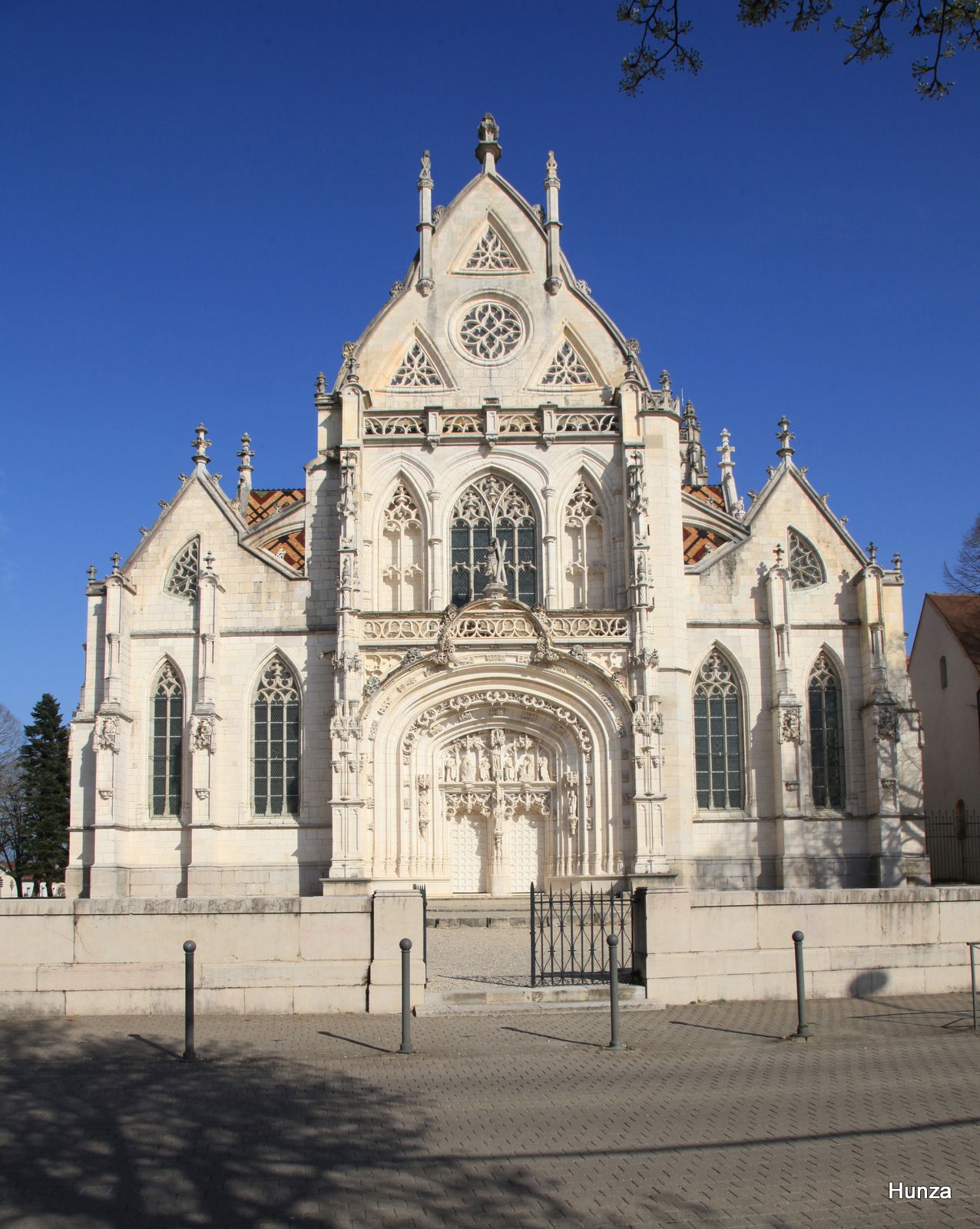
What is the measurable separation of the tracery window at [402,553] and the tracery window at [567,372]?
4.72 meters

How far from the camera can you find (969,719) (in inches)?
1457

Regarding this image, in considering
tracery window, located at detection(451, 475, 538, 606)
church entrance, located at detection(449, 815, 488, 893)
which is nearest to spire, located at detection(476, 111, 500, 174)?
tracery window, located at detection(451, 475, 538, 606)

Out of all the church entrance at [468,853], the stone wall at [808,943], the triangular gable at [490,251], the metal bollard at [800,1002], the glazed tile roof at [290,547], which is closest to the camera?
the metal bollard at [800,1002]

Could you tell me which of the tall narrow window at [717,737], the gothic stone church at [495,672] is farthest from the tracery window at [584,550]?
the tall narrow window at [717,737]

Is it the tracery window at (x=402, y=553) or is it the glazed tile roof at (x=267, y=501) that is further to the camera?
the glazed tile roof at (x=267, y=501)

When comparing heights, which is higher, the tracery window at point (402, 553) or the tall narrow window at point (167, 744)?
the tracery window at point (402, 553)

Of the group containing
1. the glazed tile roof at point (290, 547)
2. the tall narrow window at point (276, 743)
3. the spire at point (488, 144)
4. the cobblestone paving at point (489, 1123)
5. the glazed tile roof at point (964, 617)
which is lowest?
the cobblestone paving at point (489, 1123)

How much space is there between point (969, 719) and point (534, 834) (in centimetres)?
1526

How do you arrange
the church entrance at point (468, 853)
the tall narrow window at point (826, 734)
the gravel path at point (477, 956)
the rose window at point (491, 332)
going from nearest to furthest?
the gravel path at point (477, 956) < the church entrance at point (468, 853) < the tall narrow window at point (826, 734) < the rose window at point (491, 332)

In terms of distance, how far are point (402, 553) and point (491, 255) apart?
27.4 ft

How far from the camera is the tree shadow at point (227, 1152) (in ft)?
24.9

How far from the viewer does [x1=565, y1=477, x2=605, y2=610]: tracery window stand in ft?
98.4

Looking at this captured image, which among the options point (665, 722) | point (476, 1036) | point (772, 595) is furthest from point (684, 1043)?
point (772, 595)

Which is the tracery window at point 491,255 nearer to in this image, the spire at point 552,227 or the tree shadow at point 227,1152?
the spire at point 552,227
